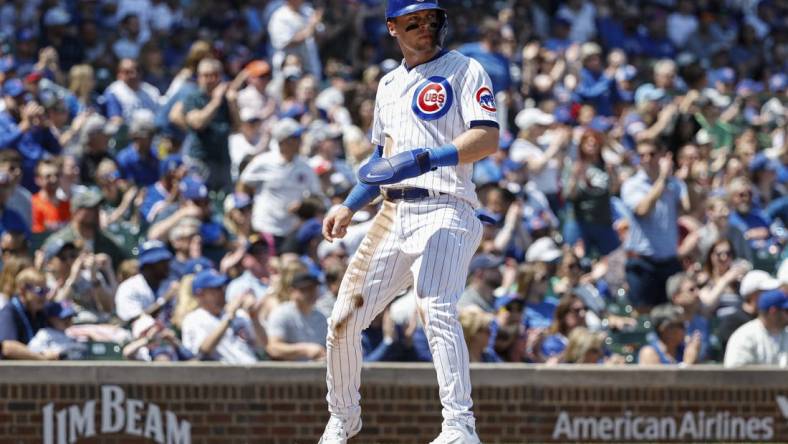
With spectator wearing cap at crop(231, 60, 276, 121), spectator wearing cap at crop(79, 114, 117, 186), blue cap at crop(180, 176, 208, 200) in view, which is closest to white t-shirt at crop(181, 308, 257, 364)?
blue cap at crop(180, 176, 208, 200)

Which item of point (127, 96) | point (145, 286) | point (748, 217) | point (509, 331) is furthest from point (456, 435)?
point (127, 96)

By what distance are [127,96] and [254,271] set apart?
3742 mm

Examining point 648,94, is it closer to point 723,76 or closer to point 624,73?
point 624,73

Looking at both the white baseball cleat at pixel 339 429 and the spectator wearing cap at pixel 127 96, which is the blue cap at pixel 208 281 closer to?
the white baseball cleat at pixel 339 429

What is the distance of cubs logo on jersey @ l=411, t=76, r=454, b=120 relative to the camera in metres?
6.43

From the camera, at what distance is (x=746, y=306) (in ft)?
37.5

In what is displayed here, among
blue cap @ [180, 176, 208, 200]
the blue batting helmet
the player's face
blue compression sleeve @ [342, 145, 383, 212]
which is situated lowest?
blue compression sleeve @ [342, 145, 383, 212]

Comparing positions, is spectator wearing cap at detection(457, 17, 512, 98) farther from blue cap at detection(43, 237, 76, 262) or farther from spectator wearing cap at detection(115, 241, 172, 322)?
blue cap at detection(43, 237, 76, 262)

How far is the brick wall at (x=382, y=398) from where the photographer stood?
8156mm

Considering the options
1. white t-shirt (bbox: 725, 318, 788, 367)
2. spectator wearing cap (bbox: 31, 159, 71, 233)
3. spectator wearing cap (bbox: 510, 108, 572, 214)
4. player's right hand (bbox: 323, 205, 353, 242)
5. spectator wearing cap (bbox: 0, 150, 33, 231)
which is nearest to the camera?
player's right hand (bbox: 323, 205, 353, 242)

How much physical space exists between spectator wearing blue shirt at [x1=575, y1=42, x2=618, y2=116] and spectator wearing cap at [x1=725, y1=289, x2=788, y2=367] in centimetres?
656

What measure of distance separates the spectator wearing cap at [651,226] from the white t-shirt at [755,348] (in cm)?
248

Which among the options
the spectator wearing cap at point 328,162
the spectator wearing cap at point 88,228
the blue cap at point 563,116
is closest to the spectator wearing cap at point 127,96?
the spectator wearing cap at point 328,162

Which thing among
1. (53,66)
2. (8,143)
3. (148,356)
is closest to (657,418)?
(148,356)
